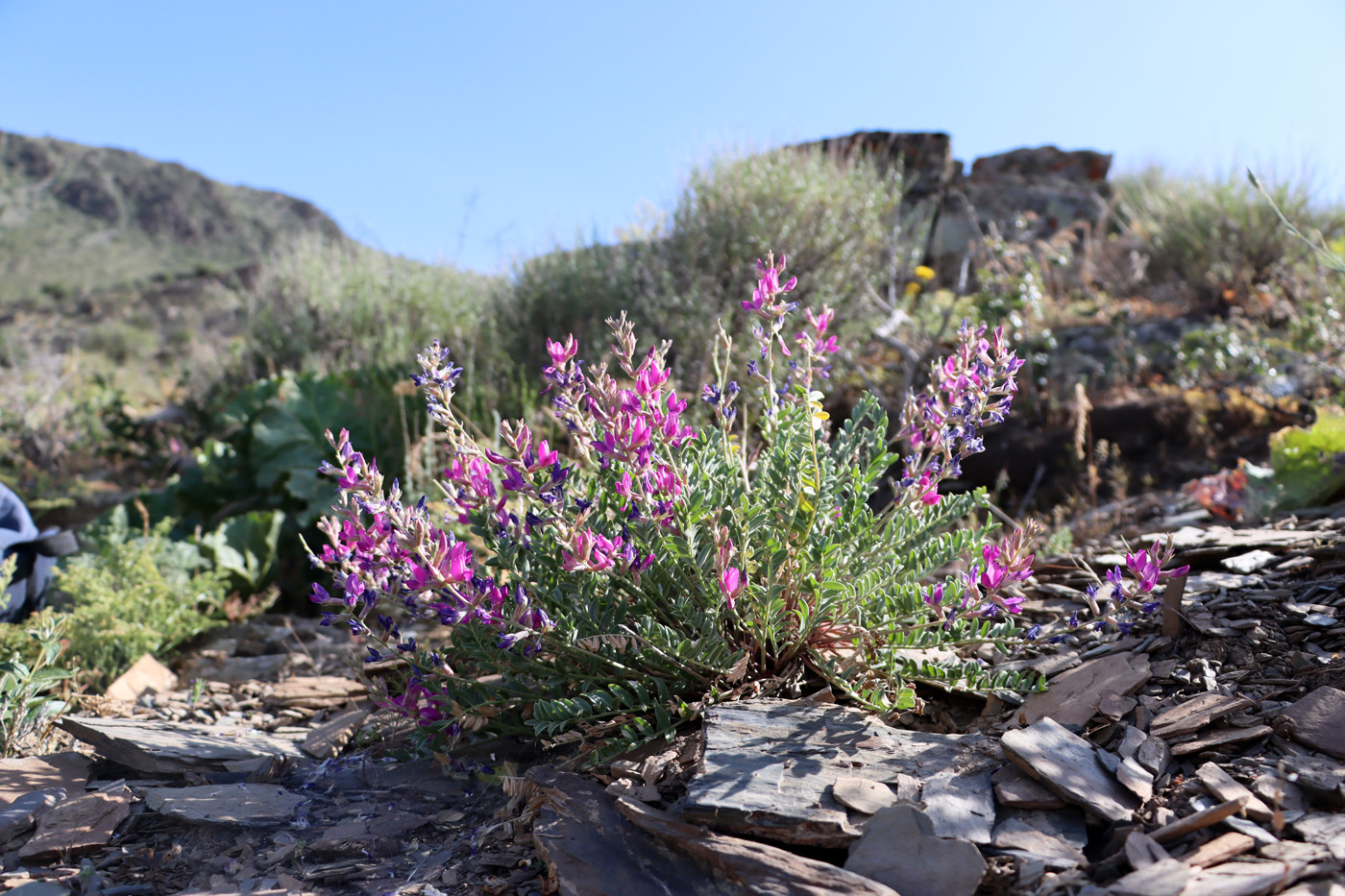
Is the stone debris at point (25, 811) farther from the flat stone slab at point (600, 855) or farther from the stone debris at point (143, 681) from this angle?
the flat stone slab at point (600, 855)

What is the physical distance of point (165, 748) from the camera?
2.42 m

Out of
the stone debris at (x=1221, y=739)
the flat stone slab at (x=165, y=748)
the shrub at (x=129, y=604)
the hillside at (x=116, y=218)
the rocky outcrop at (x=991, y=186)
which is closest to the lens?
the stone debris at (x=1221, y=739)

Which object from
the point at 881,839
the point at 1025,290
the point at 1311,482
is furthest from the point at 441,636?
the point at 1025,290

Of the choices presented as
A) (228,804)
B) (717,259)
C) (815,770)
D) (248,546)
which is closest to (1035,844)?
(815,770)

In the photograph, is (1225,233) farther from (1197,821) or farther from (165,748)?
(165,748)

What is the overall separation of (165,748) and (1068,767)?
95.3 inches

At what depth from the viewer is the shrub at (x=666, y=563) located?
1918 millimetres

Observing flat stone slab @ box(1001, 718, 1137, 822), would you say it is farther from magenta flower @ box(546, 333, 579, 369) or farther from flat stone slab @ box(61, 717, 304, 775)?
flat stone slab @ box(61, 717, 304, 775)

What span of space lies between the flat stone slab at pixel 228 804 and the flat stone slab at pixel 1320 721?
2383 mm

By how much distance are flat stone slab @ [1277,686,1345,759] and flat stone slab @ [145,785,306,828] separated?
2383mm

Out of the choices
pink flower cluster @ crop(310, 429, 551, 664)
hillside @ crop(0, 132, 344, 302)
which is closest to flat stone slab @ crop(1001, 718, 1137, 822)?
pink flower cluster @ crop(310, 429, 551, 664)

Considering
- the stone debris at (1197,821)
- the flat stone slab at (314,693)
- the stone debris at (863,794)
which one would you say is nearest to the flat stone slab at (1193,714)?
the stone debris at (1197,821)

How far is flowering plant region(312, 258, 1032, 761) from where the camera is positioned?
6.29ft

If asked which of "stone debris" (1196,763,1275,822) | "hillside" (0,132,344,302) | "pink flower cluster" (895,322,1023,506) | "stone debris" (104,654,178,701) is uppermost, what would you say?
"hillside" (0,132,344,302)
